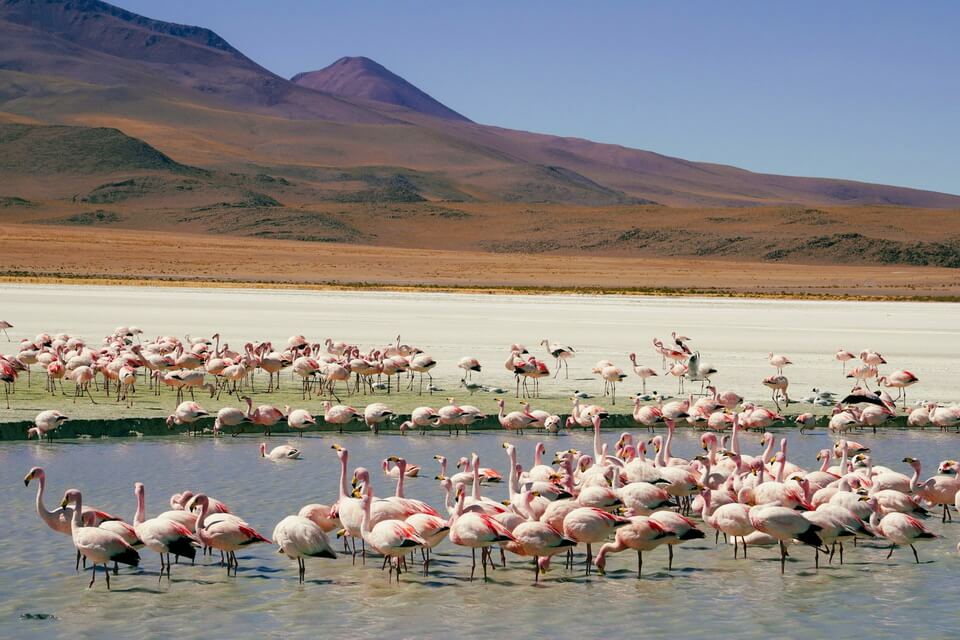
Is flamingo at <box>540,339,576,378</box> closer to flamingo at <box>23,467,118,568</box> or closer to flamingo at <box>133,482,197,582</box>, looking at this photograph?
flamingo at <box>23,467,118,568</box>

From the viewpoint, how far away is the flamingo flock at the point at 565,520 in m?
9.43

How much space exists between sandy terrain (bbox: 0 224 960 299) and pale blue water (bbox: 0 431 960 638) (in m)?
39.5

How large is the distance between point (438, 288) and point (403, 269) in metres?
16.8

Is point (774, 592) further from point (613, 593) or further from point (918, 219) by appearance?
point (918, 219)

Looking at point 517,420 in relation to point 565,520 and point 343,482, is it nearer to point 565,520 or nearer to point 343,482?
point 343,482

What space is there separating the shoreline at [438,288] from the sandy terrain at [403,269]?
282mm

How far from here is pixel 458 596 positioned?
9.23 metres

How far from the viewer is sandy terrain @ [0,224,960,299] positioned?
53562 millimetres

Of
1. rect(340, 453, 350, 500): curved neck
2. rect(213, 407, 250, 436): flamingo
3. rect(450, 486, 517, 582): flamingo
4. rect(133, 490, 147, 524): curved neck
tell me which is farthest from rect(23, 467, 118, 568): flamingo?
rect(213, 407, 250, 436): flamingo

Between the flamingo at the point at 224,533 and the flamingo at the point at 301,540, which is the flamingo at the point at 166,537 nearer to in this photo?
the flamingo at the point at 224,533

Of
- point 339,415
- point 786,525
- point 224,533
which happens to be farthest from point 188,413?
point 786,525

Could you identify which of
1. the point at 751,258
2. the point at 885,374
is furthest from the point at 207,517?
the point at 751,258

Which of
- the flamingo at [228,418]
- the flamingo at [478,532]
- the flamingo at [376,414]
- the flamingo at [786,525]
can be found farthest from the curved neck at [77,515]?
the flamingo at [376,414]

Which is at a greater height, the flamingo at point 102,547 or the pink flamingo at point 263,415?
the pink flamingo at point 263,415
